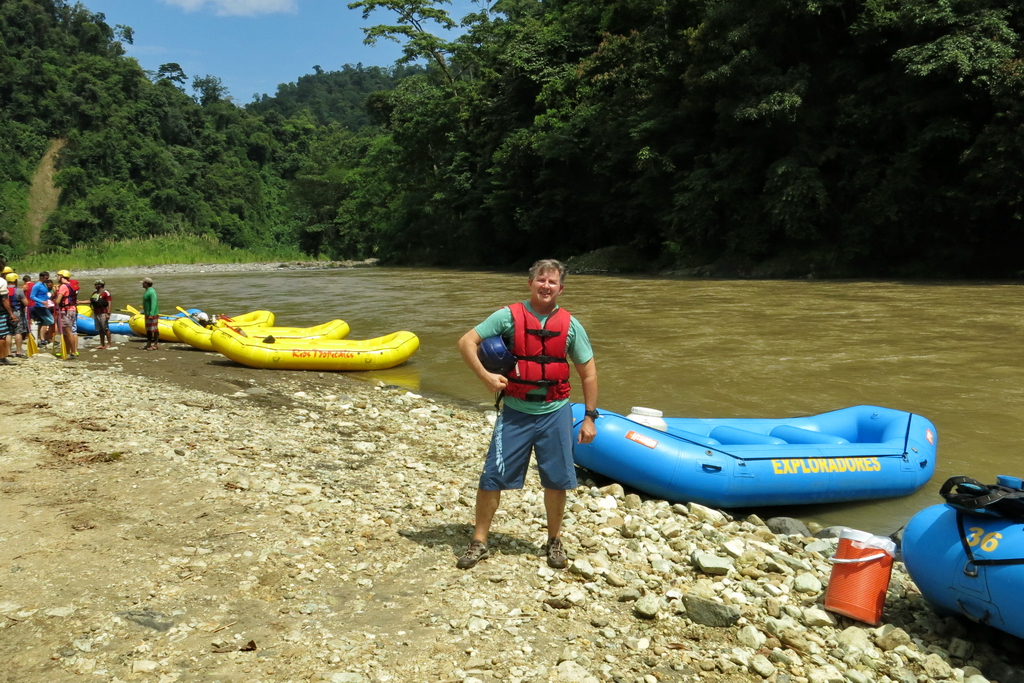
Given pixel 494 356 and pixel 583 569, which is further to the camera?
pixel 583 569

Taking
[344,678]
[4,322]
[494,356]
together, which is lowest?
[344,678]

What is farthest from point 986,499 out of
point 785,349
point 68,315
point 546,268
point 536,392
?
point 68,315

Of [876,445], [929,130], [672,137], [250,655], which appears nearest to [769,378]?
[876,445]

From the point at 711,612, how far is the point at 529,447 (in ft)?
3.75

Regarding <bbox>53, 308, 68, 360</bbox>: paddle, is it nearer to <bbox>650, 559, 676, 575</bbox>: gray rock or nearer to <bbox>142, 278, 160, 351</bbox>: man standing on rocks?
<bbox>142, 278, 160, 351</bbox>: man standing on rocks

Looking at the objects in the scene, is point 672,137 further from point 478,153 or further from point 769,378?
point 769,378

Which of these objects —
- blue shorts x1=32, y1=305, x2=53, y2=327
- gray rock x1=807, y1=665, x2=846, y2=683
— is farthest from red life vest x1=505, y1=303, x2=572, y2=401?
blue shorts x1=32, y1=305, x2=53, y2=327

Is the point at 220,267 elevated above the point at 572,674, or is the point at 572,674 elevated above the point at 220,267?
the point at 572,674

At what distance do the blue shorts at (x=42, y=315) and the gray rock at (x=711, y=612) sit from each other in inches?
464

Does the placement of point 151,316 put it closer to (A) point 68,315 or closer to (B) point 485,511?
(A) point 68,315

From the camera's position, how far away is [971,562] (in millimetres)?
3717

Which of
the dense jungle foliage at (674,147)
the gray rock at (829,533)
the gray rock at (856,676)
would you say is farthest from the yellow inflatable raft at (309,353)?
the dense jungle foliage at (674,147)

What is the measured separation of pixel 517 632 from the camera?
3.55 meters

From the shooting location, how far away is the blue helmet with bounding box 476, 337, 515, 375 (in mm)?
4051
